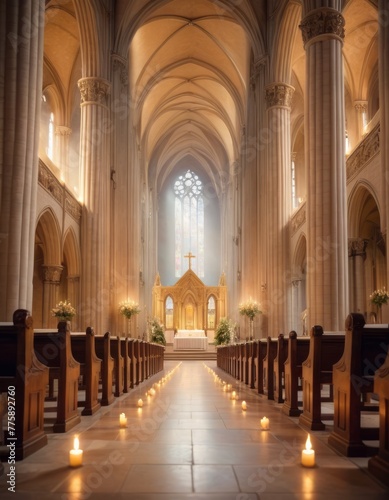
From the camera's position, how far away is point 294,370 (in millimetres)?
7613

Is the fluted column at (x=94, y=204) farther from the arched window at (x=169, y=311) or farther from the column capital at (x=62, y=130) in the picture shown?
the arched window at (x=169, y=311)

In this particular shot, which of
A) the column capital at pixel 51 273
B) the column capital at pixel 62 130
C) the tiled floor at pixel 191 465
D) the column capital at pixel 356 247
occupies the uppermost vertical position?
the column capital at pixel 62 130

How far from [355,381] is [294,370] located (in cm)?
278

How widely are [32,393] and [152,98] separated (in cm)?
3340

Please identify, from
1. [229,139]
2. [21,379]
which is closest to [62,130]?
[229,139]

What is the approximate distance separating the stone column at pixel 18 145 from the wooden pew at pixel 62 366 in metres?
4.24

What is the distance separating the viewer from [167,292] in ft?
142

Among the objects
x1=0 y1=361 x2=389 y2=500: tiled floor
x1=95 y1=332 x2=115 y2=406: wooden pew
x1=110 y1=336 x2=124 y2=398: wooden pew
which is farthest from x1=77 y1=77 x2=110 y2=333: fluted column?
x1=0 y1=361 x2=389 y2=500: tiled floor

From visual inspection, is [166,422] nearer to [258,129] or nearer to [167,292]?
[258,129]

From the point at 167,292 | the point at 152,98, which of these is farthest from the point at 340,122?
the point at 167,292

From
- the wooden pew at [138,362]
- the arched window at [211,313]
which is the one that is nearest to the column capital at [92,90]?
the wooden pew at [138,362]

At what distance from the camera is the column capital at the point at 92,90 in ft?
68.1

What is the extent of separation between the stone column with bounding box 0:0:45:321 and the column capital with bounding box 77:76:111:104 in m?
9.24

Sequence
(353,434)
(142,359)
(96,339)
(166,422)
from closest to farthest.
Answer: (353,434) < (166,422) < (96,339) < (142,359)
